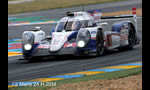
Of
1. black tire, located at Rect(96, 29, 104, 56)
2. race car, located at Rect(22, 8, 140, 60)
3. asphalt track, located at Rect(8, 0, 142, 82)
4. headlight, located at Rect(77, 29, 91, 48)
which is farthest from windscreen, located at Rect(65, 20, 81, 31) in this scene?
asphalt track, located at Rect(8, 0, 142, 82)

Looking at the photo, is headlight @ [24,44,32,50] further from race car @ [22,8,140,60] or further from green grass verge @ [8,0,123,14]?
green grass verge @ [8,0,123,14]

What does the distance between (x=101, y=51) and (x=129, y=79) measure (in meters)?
6.28

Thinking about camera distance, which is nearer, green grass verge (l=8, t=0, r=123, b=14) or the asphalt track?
the asphalt track

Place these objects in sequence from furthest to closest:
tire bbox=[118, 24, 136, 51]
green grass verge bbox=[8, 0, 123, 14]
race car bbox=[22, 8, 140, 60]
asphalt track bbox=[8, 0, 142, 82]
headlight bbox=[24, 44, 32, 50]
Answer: green grass verge bbox=[8, 0, 123, 14] < tire bbox=[118, 24, 136, 51] < headlight bbox=[24, 44, 32, 50] < race car bbox=[22, 8, 140, 60] < asphalt track bbox=[8, 0, 142, 82]

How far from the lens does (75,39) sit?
13.4 m

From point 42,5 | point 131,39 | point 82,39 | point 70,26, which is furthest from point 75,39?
point 42,5

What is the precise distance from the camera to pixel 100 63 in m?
12.0

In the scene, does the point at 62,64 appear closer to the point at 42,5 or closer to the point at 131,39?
the point at 131,39

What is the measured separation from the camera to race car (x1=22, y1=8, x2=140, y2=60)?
1311cm

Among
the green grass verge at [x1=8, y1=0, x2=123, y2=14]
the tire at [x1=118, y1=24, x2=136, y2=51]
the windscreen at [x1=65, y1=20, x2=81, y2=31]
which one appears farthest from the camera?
the green grass verge at [x1=8, y1=0, x2=123, y2=14]

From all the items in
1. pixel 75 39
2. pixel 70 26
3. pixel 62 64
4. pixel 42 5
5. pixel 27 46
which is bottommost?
pixel 62 64

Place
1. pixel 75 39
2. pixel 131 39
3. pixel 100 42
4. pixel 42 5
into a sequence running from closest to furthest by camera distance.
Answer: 1. pixel 75 39
2. pixel 100 42
3. pixel 131 39
4. pixel 42 5

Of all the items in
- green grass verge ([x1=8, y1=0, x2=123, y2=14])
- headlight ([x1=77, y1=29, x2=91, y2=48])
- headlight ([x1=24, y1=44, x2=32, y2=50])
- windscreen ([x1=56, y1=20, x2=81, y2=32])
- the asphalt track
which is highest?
green grass verge ([x1=8, y1=0, x2=123, y2=14])
